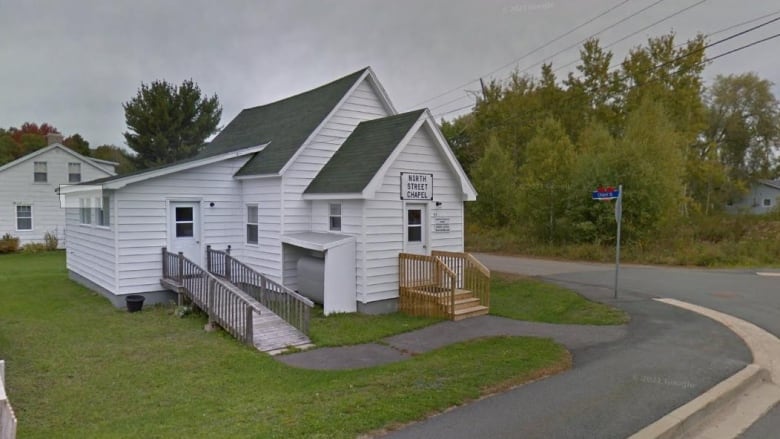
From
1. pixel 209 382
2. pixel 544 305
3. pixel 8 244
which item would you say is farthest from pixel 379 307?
pixel 8 244

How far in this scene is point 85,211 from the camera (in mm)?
14695

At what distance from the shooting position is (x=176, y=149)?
38.8m

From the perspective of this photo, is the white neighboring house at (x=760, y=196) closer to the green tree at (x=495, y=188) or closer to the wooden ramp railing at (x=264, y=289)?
the green tree at (x=495, y=188)

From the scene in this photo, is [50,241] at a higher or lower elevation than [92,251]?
lower

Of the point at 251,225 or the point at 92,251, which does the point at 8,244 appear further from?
the point at 251,225

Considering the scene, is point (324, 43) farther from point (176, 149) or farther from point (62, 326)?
point (176, 149)

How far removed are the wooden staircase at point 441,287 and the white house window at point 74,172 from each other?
26.6 meters

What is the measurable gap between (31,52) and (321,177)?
573 inches

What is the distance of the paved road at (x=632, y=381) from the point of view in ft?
15.5

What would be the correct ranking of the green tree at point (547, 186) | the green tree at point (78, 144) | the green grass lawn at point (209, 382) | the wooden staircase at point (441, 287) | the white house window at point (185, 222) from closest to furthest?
1. the green grass lawn at point (209, 382)
2. the wooden staircase at point (441, 287)
3. the white house window at point (185, 222)
4. the green tree at point (547, 186)
5. the green tree at point (78, 144)

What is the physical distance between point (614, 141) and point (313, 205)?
20.2 metres

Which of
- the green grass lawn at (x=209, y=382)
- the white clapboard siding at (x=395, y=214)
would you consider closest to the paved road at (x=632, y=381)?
the green grass lawn at (x=209, y=382)

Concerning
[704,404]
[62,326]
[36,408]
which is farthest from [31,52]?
[704,404]

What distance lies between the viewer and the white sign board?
12359mm
